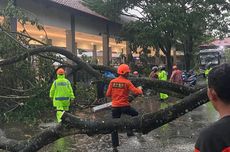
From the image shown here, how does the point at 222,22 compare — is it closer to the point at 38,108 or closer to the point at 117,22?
the point at 117,22

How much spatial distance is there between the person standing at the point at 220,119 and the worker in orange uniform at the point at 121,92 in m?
6.56

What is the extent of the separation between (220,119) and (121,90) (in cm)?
702

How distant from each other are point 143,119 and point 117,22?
79.7 ft

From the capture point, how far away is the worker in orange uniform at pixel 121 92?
9219mm

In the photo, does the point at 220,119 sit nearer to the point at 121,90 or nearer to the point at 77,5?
the point at 121,90

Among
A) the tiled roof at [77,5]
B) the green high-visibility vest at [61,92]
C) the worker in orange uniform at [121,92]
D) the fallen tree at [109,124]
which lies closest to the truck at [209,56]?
the tiled roof at [77,5]

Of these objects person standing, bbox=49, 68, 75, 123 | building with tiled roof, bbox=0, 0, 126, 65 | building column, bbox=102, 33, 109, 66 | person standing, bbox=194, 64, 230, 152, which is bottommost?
person standing, bbox=49, 68, 75, 123

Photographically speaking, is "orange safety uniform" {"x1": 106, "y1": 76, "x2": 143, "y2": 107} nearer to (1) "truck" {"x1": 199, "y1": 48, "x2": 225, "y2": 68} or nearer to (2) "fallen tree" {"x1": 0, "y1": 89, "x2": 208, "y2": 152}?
(2) "fallen tree" {"x1": 0, "y1": 89, "x2": 208, "y2": 152}

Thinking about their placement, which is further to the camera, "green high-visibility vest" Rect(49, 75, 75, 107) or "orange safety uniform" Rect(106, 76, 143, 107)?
"green high-visibility vest" Rect(49, 75, 75, 107)

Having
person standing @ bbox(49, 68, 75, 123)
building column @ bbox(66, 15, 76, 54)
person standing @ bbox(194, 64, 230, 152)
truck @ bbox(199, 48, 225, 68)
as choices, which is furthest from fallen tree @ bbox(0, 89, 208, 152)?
truck @ bbox(199, 48, 225, 68)

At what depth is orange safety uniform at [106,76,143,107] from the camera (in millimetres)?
9375

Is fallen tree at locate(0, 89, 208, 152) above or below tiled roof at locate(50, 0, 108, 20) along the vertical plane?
below

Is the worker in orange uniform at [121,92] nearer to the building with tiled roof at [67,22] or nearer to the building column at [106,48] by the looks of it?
the building with tiled roof at [67,22]

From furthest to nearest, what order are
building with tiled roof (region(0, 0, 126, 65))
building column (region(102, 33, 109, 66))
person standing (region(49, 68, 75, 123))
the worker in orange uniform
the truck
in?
the truck, building column (region(102, 33, 109, 66)), building with tiled roof (region(0, 0, 126, 65)), person standing (region(49, 68, 75, 123)), the worker in orange uniform
